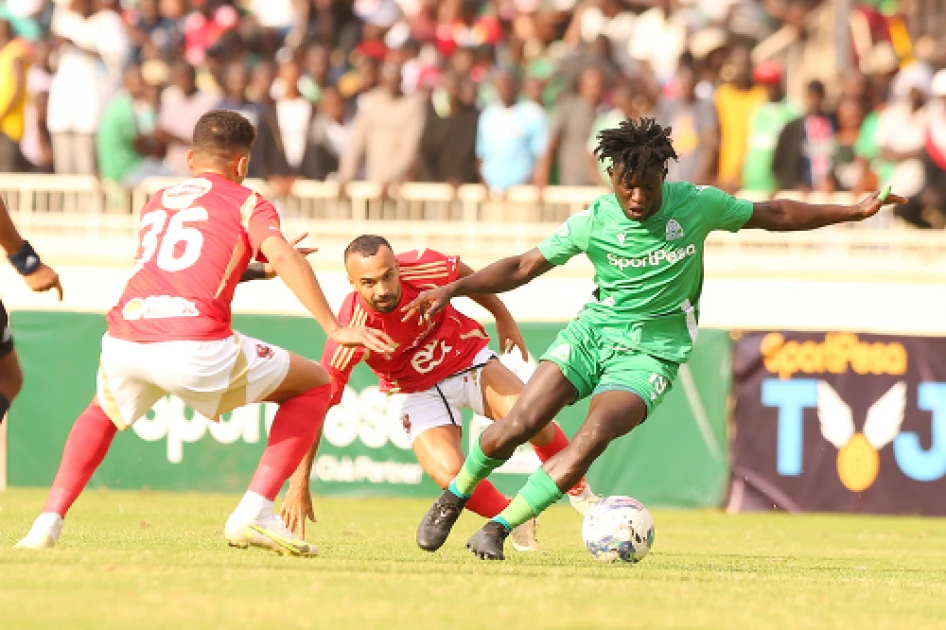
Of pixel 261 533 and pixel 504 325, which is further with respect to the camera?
pixel 504 325

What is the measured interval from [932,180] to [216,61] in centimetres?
817

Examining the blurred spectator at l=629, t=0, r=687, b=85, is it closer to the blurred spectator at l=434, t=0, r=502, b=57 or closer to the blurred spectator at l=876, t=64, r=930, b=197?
the blurred spectator at l=434, t=0, r=502, b=57

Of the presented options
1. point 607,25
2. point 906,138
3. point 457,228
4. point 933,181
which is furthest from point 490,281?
point 607,25

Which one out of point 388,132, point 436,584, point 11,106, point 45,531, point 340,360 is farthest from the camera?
point 11,106

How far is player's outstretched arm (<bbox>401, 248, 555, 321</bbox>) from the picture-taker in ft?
30.0

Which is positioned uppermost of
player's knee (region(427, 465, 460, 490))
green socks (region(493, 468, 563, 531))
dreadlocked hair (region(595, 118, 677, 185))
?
dreadlocked hair (region(595, 118, 677, 185))

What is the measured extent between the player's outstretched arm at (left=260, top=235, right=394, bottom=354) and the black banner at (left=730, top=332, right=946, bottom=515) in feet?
28.9

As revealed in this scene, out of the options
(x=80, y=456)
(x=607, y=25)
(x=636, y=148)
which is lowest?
(x=80, y=456)

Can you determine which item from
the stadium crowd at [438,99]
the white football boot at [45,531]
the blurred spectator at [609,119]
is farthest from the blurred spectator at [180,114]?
the white football boot at [45,531]

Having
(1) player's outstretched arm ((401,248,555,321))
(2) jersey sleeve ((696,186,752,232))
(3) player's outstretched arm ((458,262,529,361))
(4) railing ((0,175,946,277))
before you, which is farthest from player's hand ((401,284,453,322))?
(4) railing ((0,175,946,277))

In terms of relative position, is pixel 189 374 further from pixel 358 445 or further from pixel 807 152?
pixel 807 152

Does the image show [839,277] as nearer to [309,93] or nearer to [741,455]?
[741,455]

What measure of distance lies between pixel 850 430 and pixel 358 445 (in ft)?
15.7

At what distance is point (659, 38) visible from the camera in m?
20.4
